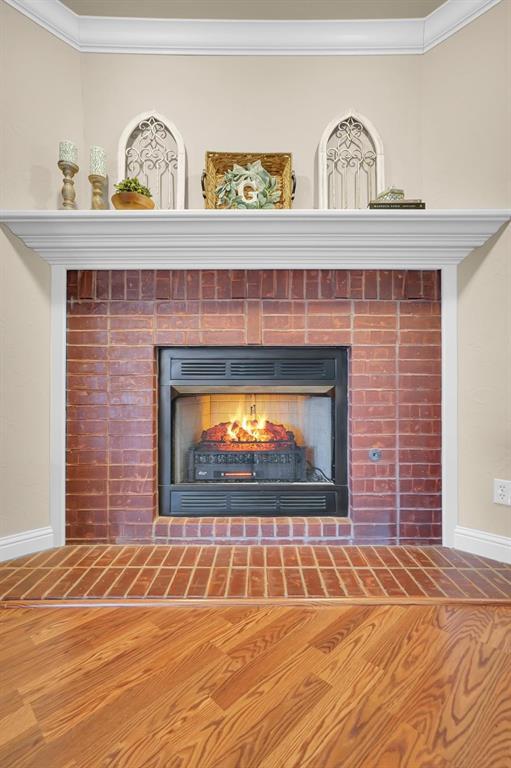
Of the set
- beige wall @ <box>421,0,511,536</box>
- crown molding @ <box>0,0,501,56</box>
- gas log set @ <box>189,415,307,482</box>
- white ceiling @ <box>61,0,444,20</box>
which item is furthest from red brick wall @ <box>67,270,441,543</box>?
white ceiling @ <box>61,0,444,20</box>

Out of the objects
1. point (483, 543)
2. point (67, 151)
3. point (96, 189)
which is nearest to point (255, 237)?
point (96, 189)

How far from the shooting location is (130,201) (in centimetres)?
166

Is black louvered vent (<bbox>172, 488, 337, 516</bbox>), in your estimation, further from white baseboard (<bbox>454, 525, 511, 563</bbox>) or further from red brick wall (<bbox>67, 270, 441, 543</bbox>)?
white baseboard (<bbox>454, 525, 511, 563</bbox>)

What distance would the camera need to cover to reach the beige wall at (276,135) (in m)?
1.67

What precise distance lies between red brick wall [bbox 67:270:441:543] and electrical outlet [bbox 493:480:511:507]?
0.76 ft

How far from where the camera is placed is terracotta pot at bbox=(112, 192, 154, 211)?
1.65m

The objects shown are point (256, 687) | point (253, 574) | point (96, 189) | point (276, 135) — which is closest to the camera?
point (256, 687)

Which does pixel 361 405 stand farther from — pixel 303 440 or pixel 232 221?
pixel 232 221

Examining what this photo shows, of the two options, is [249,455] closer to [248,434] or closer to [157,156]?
[248,434]

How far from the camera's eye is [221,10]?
5.80 ft

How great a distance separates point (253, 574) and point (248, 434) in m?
0.69

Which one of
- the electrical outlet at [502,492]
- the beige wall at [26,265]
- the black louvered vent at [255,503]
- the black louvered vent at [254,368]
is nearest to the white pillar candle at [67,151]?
the beige wall at [26,265]

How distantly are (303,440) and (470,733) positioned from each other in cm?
126

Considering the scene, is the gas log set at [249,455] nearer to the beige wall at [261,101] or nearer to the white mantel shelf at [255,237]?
the white mantel shelf at [255,237]
